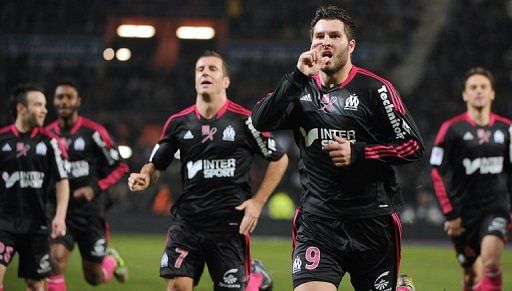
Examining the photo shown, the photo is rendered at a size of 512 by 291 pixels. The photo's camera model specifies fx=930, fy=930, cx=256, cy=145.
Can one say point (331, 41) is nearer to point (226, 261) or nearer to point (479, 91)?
point (226, 261)

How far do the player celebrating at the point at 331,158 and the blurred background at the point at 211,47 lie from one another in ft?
64.0

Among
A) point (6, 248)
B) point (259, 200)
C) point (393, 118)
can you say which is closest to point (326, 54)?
point (393, 118)

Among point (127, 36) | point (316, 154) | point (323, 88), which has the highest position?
point (127, 36)

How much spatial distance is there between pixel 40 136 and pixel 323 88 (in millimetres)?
3586

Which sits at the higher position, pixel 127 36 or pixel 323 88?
pixel 127 36

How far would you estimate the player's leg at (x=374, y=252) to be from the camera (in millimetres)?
5801

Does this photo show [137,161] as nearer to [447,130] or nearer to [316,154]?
[447,130]

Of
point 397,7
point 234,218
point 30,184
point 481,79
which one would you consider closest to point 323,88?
point 234,218

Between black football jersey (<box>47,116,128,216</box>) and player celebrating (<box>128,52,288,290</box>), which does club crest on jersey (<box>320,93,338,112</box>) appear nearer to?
player celebrating (<box>128,52,288,290</box>)

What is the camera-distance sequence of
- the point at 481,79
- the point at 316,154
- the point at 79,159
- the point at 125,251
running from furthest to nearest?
the point at 125,251 < the point at 79,159 < the point at 481,79 < the point at 316,154

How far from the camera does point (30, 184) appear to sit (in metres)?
8.34

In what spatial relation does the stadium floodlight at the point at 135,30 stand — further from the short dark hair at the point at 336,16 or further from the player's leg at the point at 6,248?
the short dark hair at the point at 336,16

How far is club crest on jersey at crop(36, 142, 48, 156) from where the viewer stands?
844cm

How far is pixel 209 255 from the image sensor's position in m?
7.57
